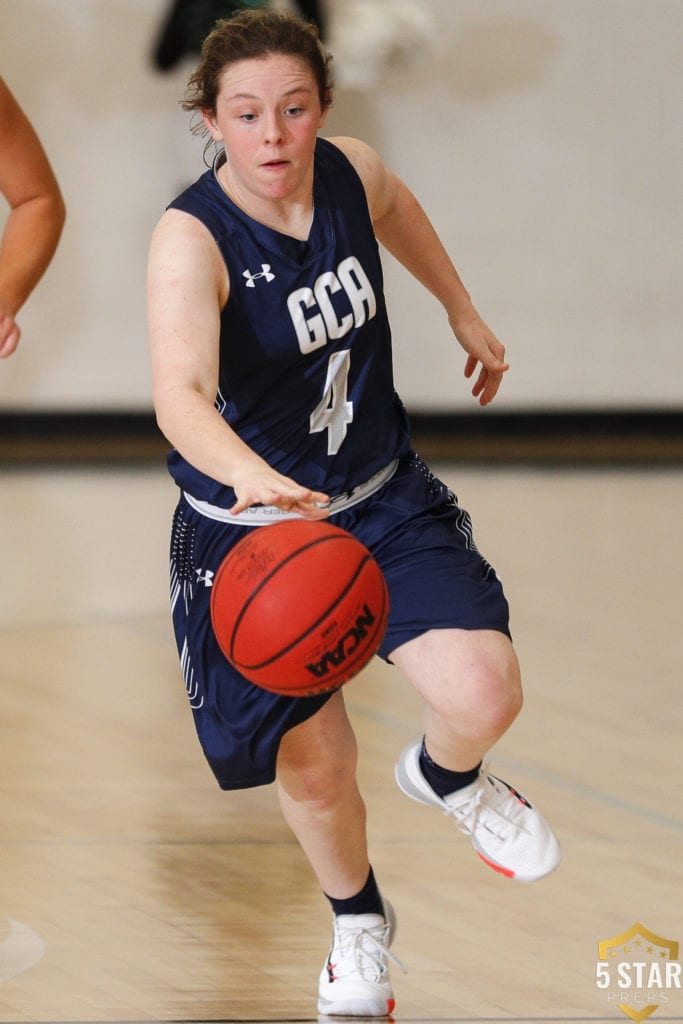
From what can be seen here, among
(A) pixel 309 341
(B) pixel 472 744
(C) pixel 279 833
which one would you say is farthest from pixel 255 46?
(C) pixel 279 833

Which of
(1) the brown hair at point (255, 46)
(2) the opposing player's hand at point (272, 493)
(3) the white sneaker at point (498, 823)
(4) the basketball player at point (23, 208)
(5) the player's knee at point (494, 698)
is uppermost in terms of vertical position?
(1) the brown hair at point (255, 46)

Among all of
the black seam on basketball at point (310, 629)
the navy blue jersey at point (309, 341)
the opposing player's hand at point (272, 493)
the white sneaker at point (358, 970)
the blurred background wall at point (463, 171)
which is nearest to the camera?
the opposing player's hand at point (272, 493)

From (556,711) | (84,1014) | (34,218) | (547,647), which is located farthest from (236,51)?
(547,647)

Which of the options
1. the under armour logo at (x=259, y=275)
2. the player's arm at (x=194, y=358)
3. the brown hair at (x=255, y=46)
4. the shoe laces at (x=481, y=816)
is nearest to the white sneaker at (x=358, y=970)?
the shoe laces at (x=481, y=816)

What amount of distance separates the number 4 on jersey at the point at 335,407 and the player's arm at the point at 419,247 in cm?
32

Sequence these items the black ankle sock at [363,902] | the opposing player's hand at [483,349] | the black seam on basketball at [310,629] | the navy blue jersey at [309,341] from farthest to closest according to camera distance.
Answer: the opposing player's hand at [483,349], the black ankle sock at [363,902], the navy blue jersey at [309,341], the black seam on basketball at [310,629]

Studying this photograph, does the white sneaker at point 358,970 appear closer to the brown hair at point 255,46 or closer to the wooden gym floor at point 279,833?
the wooden gym floor at point 279,833

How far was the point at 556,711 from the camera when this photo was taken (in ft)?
13.9

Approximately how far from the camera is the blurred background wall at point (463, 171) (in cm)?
Answer: 855

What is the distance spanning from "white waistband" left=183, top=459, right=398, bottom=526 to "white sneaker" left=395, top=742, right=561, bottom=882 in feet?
1.58

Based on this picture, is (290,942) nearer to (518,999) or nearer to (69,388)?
(518,999)

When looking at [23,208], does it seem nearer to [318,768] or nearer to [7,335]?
[7,335]

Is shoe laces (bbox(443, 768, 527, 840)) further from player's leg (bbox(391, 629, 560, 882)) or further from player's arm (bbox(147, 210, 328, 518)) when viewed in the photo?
player's arm (bbox(147, 210, 328, 518))

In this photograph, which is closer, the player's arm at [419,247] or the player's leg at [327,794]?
the player's leg at [327,794]
